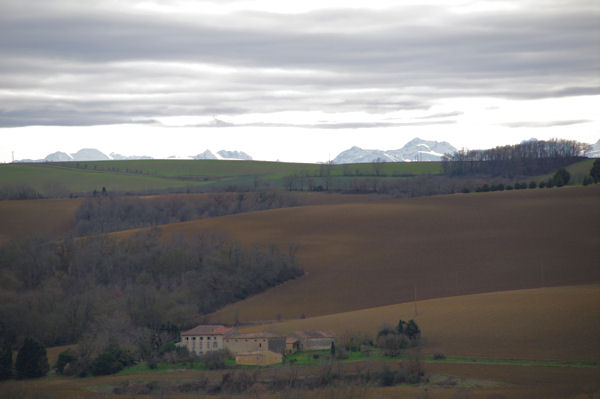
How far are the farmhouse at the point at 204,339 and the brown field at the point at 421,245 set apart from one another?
34.5 feet

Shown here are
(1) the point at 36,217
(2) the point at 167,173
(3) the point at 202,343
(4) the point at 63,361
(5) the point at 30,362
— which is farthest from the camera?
Result: (2) the point at 167,173

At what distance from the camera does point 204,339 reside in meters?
46.8

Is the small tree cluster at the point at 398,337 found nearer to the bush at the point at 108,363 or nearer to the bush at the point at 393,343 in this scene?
the bush at the point at 393,343

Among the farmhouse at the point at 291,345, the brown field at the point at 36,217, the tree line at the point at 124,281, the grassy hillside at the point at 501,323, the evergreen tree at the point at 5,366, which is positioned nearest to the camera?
the grassy hillside at the point at 501,323

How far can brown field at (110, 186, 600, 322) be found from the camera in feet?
196

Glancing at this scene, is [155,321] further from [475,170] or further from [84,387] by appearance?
[475,170]

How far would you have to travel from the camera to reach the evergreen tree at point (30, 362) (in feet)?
131

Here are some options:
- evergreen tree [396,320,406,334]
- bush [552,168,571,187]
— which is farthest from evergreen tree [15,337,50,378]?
bush [552,168,571,187]

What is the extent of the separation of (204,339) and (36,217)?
64.7 m

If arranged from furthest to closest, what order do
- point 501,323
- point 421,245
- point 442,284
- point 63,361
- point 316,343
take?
point 421,245
point 442,284
point 316,343
point 501,323
point 63,361

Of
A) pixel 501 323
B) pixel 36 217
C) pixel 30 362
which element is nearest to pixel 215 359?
pixel 30 362

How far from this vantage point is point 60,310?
56.4 meters

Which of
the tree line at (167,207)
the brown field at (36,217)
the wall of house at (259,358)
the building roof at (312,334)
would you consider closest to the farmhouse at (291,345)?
the building roof at (312,334)

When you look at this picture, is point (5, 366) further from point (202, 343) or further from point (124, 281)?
point (124, 281)
